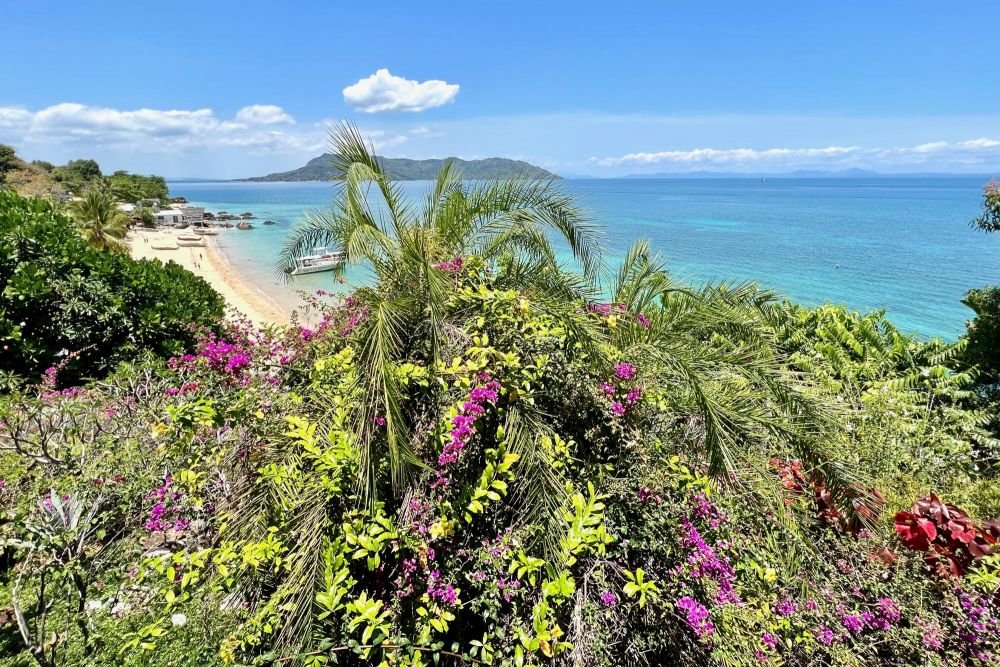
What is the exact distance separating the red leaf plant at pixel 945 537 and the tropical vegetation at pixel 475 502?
0.06 ft

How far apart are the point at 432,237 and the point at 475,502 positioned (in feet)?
7.86

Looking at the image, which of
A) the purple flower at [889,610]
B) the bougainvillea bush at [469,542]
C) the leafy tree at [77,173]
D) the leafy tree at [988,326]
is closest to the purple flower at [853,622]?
the bougainvillea bush at [469,542]

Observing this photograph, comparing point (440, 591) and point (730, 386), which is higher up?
point (730, 386)

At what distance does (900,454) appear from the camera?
4941 millimetres

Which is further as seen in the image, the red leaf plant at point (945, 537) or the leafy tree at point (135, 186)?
the leafy tree at point (135, 186)

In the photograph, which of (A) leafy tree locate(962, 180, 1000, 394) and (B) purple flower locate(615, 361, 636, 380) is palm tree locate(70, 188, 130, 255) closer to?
(B) purple flower locate(615, 361, 636, 380)

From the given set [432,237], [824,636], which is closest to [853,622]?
[824,636]

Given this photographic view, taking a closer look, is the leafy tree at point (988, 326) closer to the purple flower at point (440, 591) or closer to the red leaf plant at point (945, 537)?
the red leaf plant at point (945, 537)

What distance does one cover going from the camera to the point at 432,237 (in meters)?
4.14

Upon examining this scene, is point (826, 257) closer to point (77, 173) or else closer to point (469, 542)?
point (469, 542)

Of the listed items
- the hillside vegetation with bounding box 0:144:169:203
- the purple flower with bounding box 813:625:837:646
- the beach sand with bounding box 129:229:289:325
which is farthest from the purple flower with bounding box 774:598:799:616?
the hillside vegetation with bounding box 0:144:169:203

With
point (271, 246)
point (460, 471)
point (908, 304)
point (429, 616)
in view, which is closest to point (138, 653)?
point (429, 616)

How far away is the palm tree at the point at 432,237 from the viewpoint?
3551mm

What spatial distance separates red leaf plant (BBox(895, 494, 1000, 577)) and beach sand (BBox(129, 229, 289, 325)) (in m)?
8.44
